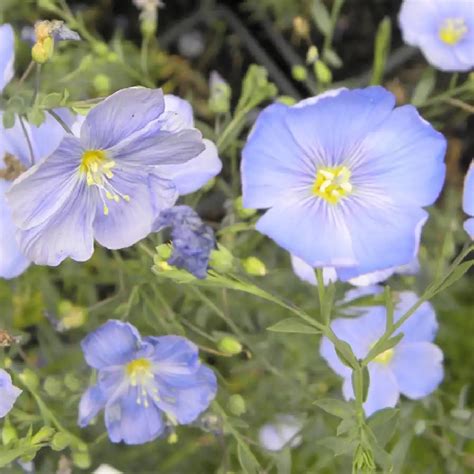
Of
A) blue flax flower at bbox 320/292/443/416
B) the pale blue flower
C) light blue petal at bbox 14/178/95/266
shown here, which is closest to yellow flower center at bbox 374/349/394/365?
blue flax flower at bbox 320/292/443/416

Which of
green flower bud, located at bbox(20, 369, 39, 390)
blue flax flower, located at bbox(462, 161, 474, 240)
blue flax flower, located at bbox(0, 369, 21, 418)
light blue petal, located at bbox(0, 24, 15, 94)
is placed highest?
light blue petal, located at bbox(0, 24, 15, 94)

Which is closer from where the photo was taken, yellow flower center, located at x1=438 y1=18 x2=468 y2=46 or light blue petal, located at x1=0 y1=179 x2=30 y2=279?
light blue petal, located at x1=0 y1=179 x2=30 y2=279

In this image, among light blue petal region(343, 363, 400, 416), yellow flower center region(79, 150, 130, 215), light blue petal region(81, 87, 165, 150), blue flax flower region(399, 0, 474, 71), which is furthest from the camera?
blue flax flower region(399, 0, 474, 71)

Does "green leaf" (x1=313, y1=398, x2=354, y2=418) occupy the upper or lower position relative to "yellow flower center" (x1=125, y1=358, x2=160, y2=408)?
upper

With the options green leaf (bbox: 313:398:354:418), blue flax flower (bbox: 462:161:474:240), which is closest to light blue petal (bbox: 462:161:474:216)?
blue flax flower (bbox: 462:161:474:240)

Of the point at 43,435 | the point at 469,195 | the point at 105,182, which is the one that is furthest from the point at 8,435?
the point at 469,195

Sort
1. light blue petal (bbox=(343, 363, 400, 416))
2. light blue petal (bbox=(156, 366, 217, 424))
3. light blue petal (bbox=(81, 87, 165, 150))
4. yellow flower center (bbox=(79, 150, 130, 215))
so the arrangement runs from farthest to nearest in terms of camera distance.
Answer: light blue petal (bbox=(343, 363, 400, 416))
light blue petal (bbox=(156, 366, 217, 424))
yellow flower center (bbox=(79, 150, 130, 215))
light blue petal (bbox=(81, 87, 165, 150))

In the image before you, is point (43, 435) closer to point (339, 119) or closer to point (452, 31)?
point (339, 119)

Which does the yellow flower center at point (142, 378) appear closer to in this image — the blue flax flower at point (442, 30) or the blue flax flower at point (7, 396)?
the blue flax flower at point (7, 396)

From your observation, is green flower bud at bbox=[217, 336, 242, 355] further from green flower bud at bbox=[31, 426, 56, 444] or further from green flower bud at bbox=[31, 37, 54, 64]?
green flower bud at bbox=[31, 37, 54, 64]
